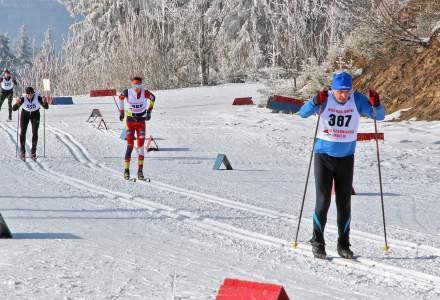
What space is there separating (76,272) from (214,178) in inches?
258

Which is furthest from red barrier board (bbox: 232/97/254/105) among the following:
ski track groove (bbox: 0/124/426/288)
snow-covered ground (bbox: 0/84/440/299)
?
ski track groove (bbox: 0/124/426/288)

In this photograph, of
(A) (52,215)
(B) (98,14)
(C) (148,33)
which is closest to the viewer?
(A) (52,215)

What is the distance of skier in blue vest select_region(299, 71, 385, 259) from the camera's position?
605 centimetres

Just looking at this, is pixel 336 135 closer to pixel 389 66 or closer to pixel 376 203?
pixel 376 203

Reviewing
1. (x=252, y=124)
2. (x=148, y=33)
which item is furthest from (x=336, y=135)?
(x=148, y=33)

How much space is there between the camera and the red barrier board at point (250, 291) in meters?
3.60

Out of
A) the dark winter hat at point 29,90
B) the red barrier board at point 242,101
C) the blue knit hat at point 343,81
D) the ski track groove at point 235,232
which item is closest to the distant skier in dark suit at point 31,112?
the dark winter hat at point 29,90

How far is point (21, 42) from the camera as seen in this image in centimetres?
7669

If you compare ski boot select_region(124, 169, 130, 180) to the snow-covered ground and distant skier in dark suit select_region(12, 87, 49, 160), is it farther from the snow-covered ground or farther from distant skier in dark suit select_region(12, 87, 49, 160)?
distant skier in dark suit select_region(12, 87, 49, 160)

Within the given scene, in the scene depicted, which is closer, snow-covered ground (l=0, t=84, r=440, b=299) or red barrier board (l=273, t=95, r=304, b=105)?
snow-covered ground (l=0, t=84, r=440, b=299)

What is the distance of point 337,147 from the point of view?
605 cm

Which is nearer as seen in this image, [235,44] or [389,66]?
[389,66]

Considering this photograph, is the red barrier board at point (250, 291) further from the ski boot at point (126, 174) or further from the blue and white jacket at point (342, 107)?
the ski boot at point (126, 174)

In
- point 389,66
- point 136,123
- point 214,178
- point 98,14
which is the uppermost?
point 98,14
